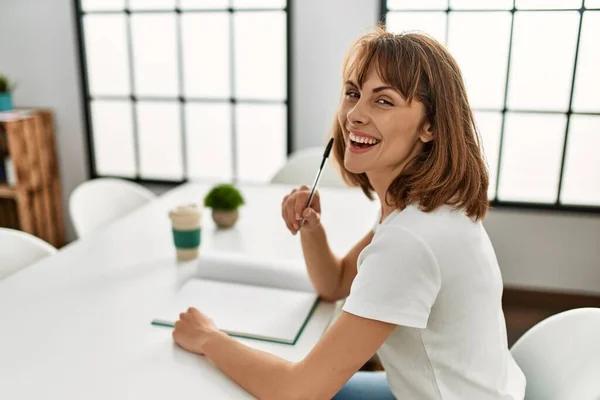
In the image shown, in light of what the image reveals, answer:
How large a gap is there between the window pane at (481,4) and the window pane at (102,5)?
1.91 m

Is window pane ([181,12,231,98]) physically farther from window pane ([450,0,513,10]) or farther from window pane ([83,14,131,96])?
window pane ([450,0,513,10])

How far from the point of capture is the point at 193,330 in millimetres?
1144

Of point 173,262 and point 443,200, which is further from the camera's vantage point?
point 173,262

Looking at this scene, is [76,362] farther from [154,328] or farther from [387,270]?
[387,270]

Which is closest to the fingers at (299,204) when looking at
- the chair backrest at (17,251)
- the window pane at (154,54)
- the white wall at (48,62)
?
the chair backrest at (17,251)

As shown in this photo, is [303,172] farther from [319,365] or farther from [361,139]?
[319,365]

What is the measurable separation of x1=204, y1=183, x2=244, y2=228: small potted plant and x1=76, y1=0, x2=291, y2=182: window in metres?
1.41

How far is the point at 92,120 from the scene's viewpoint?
357 centimetres

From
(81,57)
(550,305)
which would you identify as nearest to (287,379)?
(550,305)

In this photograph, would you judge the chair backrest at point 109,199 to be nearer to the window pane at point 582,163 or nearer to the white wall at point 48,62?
the white wall at point 48,62

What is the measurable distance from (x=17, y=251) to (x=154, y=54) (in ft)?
6.55

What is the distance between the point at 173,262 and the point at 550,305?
7.49 feet

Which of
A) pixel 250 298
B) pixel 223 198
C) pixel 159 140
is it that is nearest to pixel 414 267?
pixel 250 298

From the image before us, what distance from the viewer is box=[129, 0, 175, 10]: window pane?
3277mm
